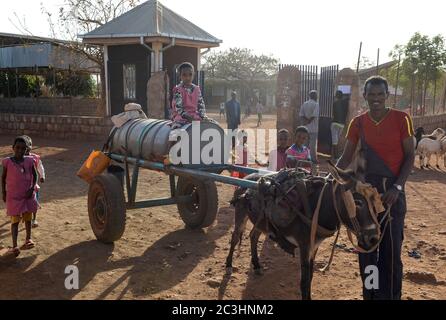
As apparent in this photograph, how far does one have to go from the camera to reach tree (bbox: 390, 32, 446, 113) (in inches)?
829

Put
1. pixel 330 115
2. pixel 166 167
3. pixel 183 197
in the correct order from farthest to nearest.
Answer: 1. pixel 330 115
2. pixel 183 197
3. pixel 166 167

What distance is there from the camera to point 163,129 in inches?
213

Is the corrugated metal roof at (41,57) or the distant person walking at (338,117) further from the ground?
the corrugated metal roof at (41,57)

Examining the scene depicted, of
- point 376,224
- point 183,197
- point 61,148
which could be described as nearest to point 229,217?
point 183,197

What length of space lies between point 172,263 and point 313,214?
84.8 inches

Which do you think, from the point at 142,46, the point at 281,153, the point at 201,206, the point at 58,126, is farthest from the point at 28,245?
the point at 142,46

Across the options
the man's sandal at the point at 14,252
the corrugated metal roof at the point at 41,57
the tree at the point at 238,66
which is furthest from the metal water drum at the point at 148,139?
the tree at the point at 238,66

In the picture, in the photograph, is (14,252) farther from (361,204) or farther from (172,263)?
(361,204)

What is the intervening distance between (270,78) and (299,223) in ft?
170

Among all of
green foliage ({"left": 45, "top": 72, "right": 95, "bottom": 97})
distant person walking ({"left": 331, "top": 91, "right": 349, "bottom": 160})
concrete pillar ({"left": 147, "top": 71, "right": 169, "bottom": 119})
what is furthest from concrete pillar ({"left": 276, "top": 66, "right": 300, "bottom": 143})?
green foliage ({"left": 45, "top": 72, "right": 95, "bottom": 97})

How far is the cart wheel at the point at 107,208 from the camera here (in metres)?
5.32

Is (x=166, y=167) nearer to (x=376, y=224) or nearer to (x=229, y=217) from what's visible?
(x=229, y=217)

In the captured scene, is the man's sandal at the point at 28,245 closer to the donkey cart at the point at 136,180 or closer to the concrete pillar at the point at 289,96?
the donkey cart at the point at 136,180

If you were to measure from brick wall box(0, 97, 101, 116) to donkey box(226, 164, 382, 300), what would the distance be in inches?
743
